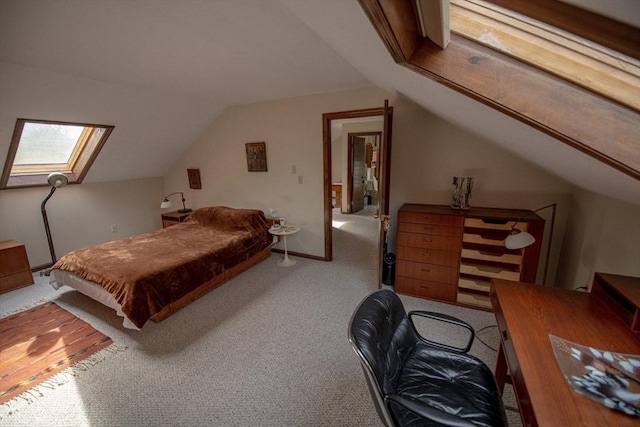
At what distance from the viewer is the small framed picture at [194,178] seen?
4488 millimetres

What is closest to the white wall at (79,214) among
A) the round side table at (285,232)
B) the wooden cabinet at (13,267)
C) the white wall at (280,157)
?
the wooden cabinet at (13,267)

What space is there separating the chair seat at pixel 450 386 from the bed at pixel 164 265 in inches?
82.3

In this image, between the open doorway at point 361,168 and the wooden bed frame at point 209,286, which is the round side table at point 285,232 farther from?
the open doorway at point 361,168

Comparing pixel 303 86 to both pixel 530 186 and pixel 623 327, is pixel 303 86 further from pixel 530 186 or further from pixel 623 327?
pixel 623 327

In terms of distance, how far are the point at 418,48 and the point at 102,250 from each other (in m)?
3.50

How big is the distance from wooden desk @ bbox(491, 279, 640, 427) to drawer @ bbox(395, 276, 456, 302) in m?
1.15

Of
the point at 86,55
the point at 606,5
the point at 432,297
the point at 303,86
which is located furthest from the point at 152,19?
the point at 432,297

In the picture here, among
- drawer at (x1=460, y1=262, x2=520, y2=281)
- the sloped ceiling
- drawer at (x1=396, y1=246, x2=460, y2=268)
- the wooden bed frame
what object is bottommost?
the wooden bed frame

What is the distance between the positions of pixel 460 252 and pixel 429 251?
0.89 ft

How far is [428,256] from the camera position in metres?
2.51

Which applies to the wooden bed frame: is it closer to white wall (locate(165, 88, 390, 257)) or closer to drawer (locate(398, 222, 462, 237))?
white wall (locate(165, 88, 390, 257))

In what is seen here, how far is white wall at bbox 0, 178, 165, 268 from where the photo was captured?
325 cm

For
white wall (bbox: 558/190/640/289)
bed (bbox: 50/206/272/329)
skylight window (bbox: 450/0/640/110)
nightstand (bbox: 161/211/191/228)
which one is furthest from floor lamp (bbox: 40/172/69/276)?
white wall (bbox: 558/190/640/289)

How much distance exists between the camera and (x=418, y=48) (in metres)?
1.04
